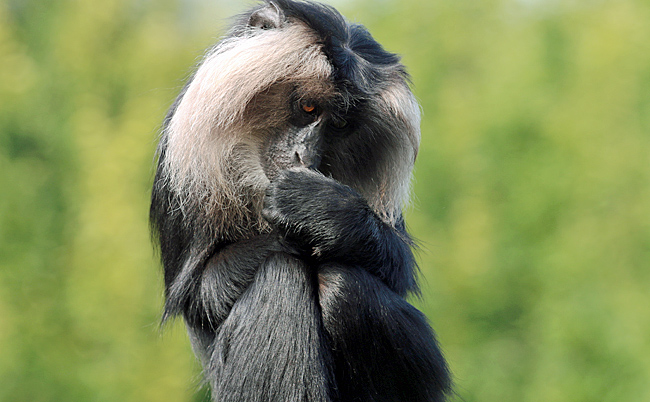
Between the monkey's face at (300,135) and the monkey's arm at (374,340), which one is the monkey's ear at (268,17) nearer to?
the monkey's face at (300,135)

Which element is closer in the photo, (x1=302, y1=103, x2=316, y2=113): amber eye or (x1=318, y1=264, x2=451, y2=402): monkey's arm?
(x1=318, y1=264, x2=451, y2=402): monkey's arm

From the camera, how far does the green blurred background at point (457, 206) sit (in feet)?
41.0

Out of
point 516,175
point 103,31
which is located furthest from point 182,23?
point 516,175

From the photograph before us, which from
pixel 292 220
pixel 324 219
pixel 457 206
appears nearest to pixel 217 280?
pixel 292 220

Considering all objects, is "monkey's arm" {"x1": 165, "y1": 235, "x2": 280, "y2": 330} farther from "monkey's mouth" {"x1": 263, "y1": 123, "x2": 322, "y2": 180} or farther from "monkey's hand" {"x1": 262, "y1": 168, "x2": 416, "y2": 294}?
"monkey's mouth" {"x1": 263, "y1": 123, "x2": 322, "y2": 180}

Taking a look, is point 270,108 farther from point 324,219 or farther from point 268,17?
point 324,219

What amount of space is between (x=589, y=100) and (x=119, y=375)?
35.9 feet

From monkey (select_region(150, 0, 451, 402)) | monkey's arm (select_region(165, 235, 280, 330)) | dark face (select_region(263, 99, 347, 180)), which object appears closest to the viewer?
monkey (select_region(150, 0, 451, 402))

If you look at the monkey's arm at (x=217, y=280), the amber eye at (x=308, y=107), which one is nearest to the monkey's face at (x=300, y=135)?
the amber eye at (x=308, y=107)

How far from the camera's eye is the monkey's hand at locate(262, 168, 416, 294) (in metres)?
2.91

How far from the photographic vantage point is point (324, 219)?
2.91 m

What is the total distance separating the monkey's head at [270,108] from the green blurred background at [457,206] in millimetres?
8373

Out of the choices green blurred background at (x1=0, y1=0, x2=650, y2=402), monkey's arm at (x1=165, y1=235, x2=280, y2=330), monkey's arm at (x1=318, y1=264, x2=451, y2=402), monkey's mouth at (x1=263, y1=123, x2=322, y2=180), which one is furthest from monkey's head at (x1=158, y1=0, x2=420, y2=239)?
green blurred background at (x1=0, y1=0, x2=650, y2=402)

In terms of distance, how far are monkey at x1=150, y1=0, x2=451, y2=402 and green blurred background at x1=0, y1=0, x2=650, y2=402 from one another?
27.4 ft
